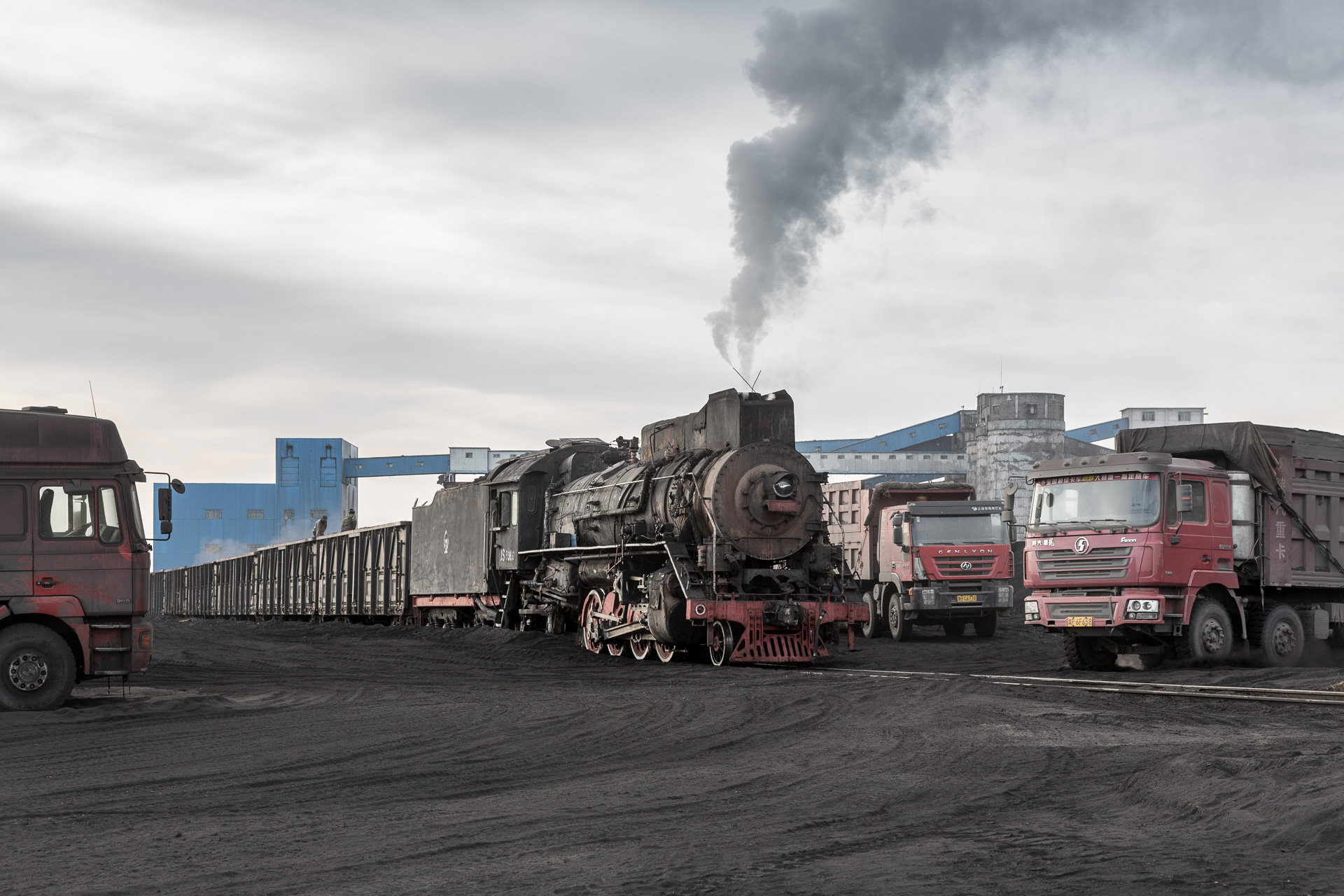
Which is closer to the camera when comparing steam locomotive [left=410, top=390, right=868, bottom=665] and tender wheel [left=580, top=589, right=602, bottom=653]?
steam locomotive [left=410, top=390, right=868, bottom=665]

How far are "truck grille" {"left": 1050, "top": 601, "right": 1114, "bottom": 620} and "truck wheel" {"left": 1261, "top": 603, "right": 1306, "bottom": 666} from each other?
2456mm

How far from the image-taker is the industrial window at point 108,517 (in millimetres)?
13164

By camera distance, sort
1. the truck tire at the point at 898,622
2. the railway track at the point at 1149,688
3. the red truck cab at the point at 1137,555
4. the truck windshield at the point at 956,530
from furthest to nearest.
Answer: the truck tire at the point at 898,622 < the truck windshield at the point at 956,530 < the red truck cab at the point at 1137,555 < the railway track at the point at 1149,688

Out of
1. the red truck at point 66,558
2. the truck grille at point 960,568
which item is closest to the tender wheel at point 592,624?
the red truck at point 66,558

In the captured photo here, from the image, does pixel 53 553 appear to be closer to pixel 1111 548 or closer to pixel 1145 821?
pixel 1145 821

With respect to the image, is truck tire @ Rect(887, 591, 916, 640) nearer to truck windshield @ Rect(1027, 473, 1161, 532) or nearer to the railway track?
truck windshield @ Rect(1027, 473, 1161, 532)

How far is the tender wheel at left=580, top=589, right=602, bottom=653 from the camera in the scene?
65.7ft

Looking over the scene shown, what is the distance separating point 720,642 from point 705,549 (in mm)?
1237

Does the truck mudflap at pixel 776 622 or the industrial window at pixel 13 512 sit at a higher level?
the industrial window at pixel 13 512

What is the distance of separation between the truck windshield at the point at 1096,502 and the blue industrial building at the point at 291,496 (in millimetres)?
50150

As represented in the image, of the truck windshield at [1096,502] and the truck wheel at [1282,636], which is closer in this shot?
the truck windshield at [1096,502]

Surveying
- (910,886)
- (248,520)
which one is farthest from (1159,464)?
(248,520)

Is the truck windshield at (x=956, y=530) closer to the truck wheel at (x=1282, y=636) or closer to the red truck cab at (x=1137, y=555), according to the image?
the red truck cab at (x=1137, y=555)

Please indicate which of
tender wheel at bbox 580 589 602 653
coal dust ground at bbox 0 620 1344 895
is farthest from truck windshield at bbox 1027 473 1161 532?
tender wheel at bbox 580 589 602 653
